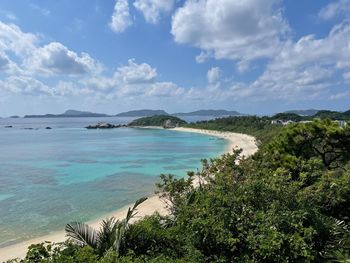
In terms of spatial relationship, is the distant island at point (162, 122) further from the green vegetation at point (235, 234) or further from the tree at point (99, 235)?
the tree at point (99, 235)

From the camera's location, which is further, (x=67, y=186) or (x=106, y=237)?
(x=67, y=186)

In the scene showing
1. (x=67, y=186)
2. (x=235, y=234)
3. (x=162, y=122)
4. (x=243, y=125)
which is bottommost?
(x=67, y=186)

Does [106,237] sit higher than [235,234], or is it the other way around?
[235,234]

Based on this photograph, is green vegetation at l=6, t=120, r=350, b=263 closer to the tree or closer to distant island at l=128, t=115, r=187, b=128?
the tree

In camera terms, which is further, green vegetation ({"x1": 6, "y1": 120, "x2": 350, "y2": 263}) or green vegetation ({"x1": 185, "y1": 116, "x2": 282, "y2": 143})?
green vegetation ({"x1": 185, "y1": 116, "x2": 282, "y2": 143})

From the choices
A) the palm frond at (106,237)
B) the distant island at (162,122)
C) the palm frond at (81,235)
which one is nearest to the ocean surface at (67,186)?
the palm frond at (81,235)

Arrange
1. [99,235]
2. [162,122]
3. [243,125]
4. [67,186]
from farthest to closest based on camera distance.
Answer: [162,122] → [243,125] → [67,186] → [99,235]

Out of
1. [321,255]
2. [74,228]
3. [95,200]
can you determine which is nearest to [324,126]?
[321,255]

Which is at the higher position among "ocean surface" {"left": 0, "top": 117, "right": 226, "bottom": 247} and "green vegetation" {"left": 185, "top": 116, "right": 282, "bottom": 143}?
"green vegetation" {"left": 185, "top": 116, "right": 282, "bottom": 143}

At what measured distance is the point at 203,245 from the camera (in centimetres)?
788

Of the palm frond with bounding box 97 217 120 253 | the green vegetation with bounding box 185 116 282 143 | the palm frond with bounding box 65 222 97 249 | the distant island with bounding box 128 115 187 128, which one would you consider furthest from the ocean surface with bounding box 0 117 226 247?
the distant island with bounding box 128 115 187 128

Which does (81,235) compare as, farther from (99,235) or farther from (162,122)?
(162,122)

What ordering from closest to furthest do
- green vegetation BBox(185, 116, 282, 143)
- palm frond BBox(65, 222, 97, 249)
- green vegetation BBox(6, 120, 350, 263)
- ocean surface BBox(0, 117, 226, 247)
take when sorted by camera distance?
green vegetation BBox(6, 120, 350, 263), palm frond BBox(65, 222, 97, 249), ocean surface BBox(0, 117, 226, 247), green vegetation BBox(185, 116, 282, 143)

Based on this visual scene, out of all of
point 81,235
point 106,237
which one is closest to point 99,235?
point 106,237
